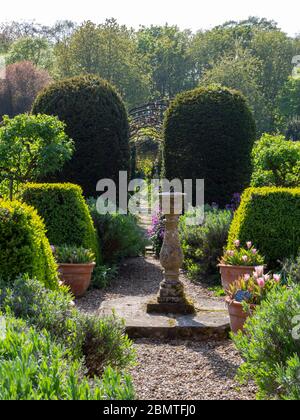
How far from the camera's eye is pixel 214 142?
11.0 meters

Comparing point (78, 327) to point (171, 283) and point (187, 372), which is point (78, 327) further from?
point (171, 283)

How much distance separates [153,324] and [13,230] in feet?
5.78

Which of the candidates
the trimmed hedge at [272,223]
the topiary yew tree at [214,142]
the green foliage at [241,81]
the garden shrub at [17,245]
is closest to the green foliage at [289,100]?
the green foliage at [241,81]

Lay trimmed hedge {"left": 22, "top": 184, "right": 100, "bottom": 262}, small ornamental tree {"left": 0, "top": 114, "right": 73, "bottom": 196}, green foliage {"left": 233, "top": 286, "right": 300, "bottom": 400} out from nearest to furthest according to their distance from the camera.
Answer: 1. green foliage {"left": 233, "top": 286, "right": 300, "bottom": 400}
2. trimmed hedge {"left": 22, "top": 184, "right": 100, "bottom": 262}
3. small ornamental tree {"left": 0, "top": 114, "right": 73, "bottom": 196}

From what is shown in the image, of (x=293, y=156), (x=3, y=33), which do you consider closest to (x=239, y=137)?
(x=293, y=156)

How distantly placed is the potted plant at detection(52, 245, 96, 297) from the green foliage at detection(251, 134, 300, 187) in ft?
13.8

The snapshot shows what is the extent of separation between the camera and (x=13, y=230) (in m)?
5.11

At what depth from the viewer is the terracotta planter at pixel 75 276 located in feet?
24.9

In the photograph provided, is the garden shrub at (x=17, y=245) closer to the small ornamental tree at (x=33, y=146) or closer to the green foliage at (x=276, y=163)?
the small ornamental tree at (x=33, y=146)

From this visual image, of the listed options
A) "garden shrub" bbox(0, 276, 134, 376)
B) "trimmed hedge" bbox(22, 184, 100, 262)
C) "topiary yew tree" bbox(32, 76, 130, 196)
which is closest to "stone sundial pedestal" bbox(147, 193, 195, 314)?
"trimmed hedge" bbox(22, 184, 100, 262)

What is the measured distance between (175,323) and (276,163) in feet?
17.8

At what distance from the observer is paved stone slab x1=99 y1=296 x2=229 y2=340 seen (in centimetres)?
597

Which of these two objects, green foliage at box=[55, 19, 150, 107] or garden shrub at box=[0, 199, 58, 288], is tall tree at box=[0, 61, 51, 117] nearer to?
green foliage at box=[55, 19, 150, 107]
